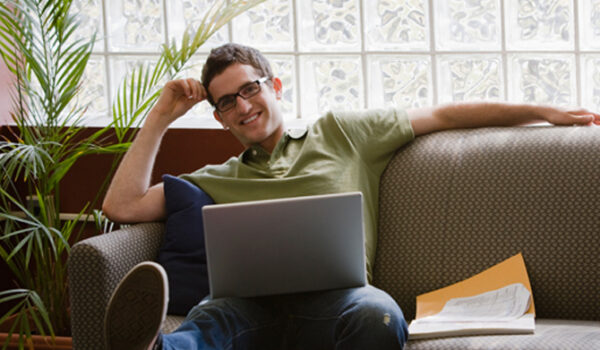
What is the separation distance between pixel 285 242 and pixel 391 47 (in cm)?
144

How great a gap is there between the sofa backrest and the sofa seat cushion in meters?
0.25

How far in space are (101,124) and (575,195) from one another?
2.03m

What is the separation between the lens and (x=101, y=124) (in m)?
3.18

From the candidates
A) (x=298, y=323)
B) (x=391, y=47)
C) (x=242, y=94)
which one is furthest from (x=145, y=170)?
(x=391, y=47)

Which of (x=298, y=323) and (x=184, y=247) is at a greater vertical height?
(x=184, y=247)

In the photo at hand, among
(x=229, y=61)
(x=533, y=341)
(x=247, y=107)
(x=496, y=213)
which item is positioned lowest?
(x=533, y=341)

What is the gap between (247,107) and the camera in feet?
7.15

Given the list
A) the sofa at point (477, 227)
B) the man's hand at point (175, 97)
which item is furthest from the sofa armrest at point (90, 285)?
the man's hand at point (175, 97)

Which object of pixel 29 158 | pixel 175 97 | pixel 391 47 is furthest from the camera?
pixel 391 47

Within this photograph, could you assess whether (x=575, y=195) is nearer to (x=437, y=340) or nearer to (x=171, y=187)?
(x=437, y=340)

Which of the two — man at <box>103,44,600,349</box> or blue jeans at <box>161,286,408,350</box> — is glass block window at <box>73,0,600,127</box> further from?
blue jeans at <box>161,286,408,350</box>

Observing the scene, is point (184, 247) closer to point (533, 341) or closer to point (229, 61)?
point (229, 61)

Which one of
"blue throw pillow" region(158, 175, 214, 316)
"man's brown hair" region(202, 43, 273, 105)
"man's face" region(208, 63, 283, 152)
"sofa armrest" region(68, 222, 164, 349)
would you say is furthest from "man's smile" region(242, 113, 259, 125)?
"sofa armrest" region(68, 222, 164, 349)

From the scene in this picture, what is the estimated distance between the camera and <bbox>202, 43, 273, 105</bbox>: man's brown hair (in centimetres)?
221
